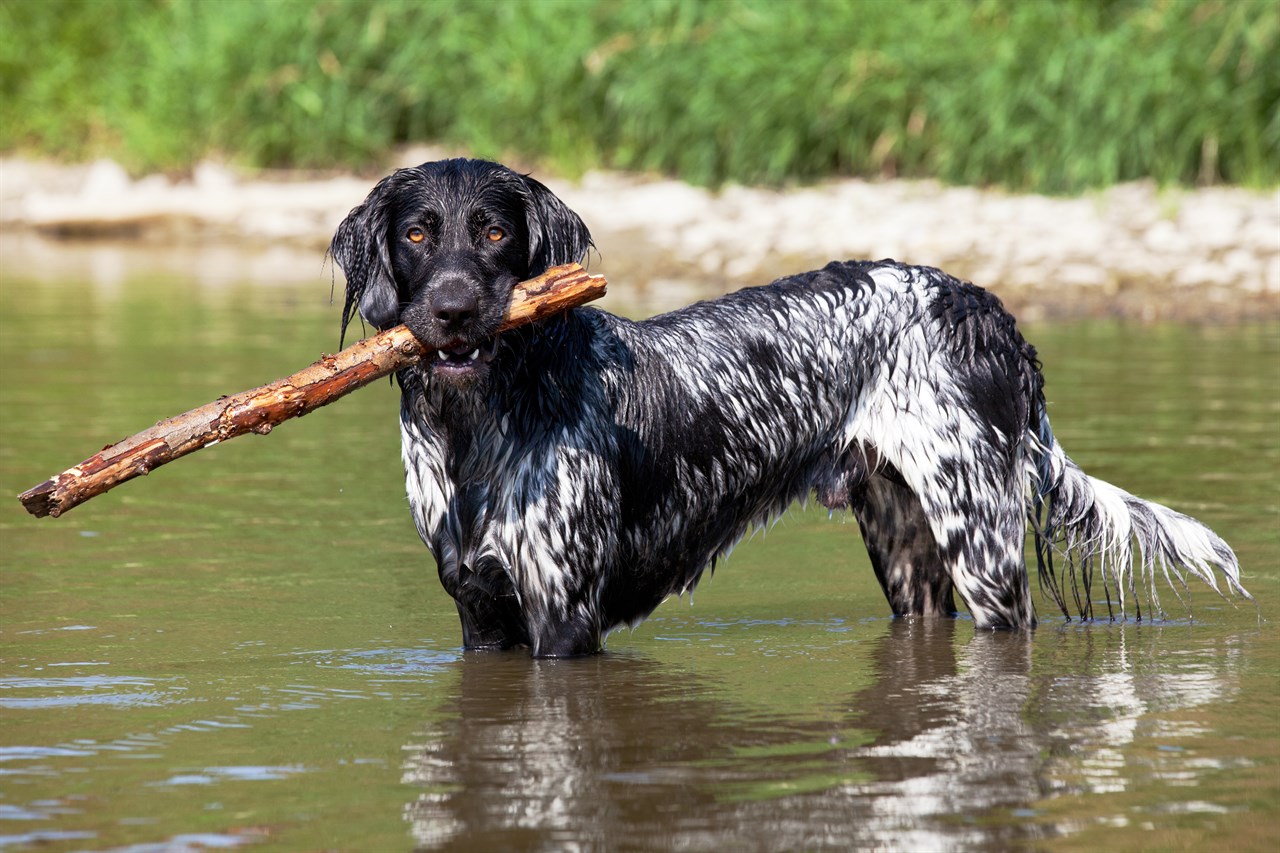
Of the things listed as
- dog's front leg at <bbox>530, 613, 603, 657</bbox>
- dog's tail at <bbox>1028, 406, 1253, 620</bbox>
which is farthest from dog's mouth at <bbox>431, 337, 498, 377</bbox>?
dog's tail at <bbox>1028, 406, 1253, 620</bbox>

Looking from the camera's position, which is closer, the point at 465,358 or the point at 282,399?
the point at 282,399

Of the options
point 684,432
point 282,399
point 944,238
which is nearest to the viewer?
point 282,399

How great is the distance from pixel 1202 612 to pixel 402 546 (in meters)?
3.27

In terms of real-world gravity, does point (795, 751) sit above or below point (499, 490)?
below

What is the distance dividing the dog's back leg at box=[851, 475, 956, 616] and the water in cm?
12

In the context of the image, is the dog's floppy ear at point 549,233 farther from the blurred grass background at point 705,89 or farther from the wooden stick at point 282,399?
the blurred grass background at point 705,89

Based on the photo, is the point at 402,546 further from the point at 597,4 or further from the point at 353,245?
the point at 597,4

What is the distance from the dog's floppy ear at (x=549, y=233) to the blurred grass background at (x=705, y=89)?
11.3 meters

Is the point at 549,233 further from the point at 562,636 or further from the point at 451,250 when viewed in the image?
the point at 562,636

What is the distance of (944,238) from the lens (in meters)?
16.5

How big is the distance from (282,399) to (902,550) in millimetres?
2509

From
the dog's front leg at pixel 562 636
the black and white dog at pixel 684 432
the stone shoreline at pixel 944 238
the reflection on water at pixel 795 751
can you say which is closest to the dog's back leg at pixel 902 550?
the black and white dog at pixel 684 432

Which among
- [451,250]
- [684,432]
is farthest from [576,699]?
[451,250]

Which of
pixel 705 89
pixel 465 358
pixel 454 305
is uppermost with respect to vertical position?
pixel 705 89
